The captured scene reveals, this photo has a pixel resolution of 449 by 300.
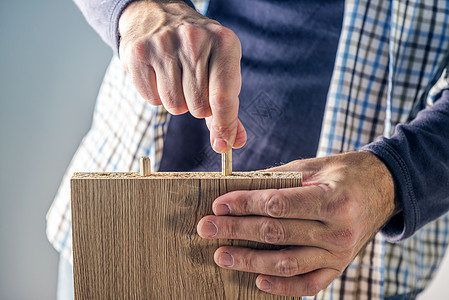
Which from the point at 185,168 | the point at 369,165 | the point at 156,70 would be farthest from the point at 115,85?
the point at 369,165

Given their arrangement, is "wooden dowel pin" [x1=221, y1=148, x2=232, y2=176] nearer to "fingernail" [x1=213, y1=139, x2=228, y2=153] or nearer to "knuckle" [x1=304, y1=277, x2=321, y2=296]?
"fingernail" [x1=213, y1=139, x2=228, y2=153]

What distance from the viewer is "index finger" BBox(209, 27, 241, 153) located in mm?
439

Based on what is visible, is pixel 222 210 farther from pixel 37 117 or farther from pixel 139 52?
pixel 37 117

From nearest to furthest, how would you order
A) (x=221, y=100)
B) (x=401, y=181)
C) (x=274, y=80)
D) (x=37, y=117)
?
1. (x=221, y=100)
2. (x=401, y=181)
3. (x=274, y=80)
4. (x=37, y=117)

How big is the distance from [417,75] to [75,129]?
0.98 m

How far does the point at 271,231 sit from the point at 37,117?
1.06 meters

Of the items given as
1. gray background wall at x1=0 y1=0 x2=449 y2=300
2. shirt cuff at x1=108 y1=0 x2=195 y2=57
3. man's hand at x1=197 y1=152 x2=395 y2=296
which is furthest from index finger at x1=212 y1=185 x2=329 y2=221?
gray background wall at x1=0 y1=0 x2=449 y2=300

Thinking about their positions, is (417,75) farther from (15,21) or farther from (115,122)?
(15,21)

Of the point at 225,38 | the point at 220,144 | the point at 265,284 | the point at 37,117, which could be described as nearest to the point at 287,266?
the point at 265,284

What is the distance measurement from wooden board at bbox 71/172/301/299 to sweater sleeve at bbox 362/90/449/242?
7.6 inches

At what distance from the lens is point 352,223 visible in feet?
1.59

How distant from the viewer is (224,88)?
438mm

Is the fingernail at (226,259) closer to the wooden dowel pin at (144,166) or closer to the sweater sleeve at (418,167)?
the wooden dowel pin at (144,166)

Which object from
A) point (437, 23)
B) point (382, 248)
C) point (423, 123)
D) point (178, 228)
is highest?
point (437, 23)
